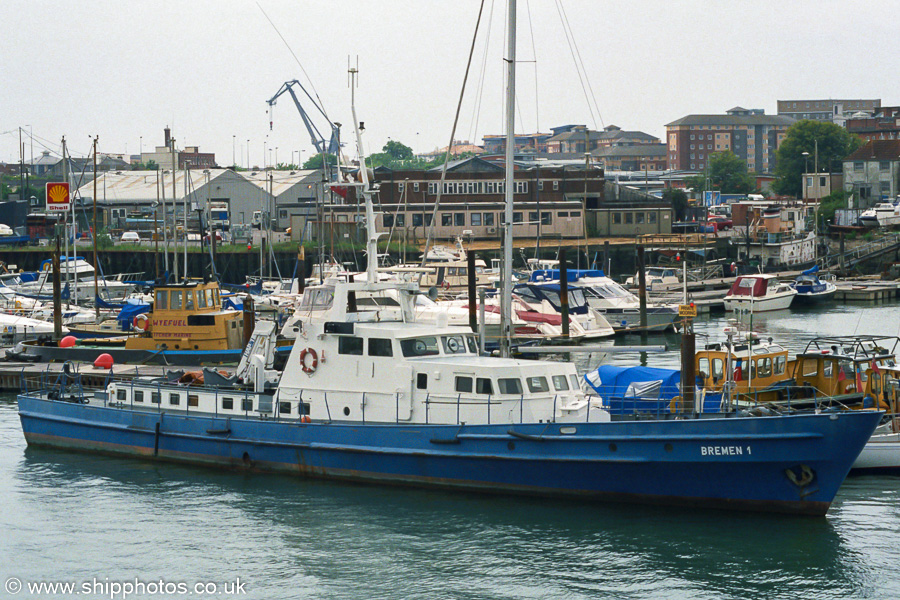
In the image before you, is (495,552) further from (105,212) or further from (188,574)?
(105,212)

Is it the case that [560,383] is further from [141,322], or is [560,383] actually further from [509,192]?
[141,322]

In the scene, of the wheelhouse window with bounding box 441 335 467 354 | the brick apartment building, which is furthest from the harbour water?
the brick apartment building

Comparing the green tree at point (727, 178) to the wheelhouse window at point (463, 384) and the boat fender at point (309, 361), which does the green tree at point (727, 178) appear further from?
the wheelhouse window at point (463, 384)

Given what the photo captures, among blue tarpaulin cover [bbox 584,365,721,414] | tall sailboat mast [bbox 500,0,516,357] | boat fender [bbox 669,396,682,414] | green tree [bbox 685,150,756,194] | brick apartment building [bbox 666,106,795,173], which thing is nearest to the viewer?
boat fender [bbox 669,396,682,414]

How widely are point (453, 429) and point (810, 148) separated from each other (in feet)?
357

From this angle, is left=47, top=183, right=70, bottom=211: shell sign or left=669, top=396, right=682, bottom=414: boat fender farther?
left=47, top=183, right=70, bottom=211: shell sign

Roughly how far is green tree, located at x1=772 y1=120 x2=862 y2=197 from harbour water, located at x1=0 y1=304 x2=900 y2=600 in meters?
102

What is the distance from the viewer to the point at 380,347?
2306cm

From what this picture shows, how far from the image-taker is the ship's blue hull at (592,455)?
19875mm

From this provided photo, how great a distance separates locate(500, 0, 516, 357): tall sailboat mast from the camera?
81.7 ft

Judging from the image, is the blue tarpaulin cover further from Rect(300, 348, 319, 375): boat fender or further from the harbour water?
Rect(300, 348, 319, 375): boat fender

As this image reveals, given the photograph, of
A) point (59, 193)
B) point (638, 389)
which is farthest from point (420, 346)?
point (59, 193)

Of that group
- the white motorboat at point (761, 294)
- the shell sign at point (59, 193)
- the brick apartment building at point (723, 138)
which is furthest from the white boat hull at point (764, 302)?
the brick apartment building at point (723, 138)

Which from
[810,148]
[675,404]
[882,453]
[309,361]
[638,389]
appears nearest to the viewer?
[675,404]
